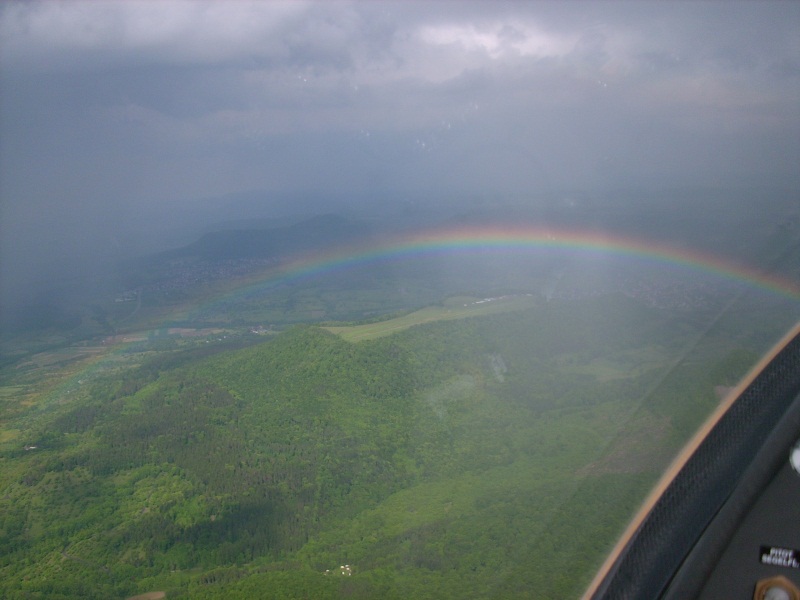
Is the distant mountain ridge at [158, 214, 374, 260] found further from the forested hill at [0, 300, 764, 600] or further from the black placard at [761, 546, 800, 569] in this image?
the black placard at [761, 546, 800, 569]

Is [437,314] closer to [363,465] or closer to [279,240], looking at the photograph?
[363,465]

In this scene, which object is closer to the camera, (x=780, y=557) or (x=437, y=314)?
(x=780, y=557)

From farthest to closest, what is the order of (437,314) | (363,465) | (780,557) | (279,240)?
1. (279,240)
2. (437,314)
3. (363,465)
4. (780,557)

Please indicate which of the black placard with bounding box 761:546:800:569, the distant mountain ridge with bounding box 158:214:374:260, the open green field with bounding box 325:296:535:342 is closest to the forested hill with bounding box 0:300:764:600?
the open green field with bounding box 325:296:535:342

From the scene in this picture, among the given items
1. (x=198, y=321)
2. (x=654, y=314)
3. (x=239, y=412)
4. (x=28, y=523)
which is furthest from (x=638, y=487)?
(x=198, y=321)

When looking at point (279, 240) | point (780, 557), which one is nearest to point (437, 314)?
point (780, 557)

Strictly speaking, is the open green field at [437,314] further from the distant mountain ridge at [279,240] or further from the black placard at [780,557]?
the distant mountain ridge at [279,240]

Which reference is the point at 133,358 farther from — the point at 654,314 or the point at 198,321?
the point at 654,314
